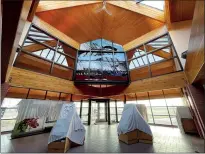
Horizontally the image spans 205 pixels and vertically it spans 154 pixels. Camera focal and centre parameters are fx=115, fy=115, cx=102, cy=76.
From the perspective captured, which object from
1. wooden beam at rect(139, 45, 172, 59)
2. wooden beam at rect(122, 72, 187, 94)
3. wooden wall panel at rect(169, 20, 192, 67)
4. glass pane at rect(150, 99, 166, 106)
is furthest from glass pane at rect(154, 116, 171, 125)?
wooden beam at rect(139, 45, 172, 59)

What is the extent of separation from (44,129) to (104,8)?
9191mm

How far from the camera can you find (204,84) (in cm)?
561

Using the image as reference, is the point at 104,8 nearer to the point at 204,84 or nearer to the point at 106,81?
the point at 106,81

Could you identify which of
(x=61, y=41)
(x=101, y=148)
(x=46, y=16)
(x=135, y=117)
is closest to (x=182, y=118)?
(x=135, y=117)

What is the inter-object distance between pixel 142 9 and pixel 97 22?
362 cm

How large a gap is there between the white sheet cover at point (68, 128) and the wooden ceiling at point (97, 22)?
6.85 meters

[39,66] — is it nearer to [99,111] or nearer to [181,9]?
[99,111]

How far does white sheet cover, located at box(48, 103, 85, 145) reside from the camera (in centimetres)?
429

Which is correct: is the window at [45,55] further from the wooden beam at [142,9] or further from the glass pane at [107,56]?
the wooden beam at [142,9]

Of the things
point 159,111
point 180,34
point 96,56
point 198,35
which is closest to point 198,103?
point 159,111

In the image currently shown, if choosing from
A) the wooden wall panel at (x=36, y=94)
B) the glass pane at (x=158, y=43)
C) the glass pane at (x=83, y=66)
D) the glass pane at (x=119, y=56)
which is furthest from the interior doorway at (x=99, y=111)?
the glass pane at (x=158, y=43)

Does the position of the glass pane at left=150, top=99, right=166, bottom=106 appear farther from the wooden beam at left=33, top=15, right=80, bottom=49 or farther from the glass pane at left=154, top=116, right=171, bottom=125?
the wooden beam at left=33, top=15, right=80, bottom=49

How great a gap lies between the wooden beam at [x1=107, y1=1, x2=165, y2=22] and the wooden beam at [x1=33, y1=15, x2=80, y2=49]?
4.41m

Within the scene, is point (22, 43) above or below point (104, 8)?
below
